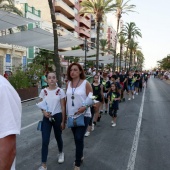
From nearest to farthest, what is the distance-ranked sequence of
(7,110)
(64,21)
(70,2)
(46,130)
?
(7,110)
(46,130)
(64,21)
(70,2)

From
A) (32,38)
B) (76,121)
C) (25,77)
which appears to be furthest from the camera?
(32,38)

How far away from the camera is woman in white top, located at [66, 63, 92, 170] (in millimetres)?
4312

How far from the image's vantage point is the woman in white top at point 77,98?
4312mm

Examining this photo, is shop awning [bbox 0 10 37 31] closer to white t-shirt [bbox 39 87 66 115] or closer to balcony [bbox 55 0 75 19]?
white t-shirt [bbox 39 87 66 115]

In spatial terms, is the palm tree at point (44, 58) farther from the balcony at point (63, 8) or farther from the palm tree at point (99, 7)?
the balcony at point (63, 8)

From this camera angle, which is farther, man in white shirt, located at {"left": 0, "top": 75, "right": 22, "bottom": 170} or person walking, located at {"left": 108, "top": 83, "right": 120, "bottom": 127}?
person walking, located at {"left": 108, "top": 83, "right": 120, "bottom": 127}

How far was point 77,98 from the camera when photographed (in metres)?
4.34

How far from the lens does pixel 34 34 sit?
1620 cm

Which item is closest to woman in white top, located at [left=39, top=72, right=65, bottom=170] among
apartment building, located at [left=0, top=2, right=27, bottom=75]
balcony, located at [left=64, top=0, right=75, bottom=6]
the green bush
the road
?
the road

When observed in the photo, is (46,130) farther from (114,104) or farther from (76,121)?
(114,104)

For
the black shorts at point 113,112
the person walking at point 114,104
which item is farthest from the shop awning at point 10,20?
the black shorts at point 113,112

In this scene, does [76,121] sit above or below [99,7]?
below

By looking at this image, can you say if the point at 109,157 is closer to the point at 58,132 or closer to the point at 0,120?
the point at 58,132

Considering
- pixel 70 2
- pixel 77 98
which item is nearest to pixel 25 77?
pixel 77 98
